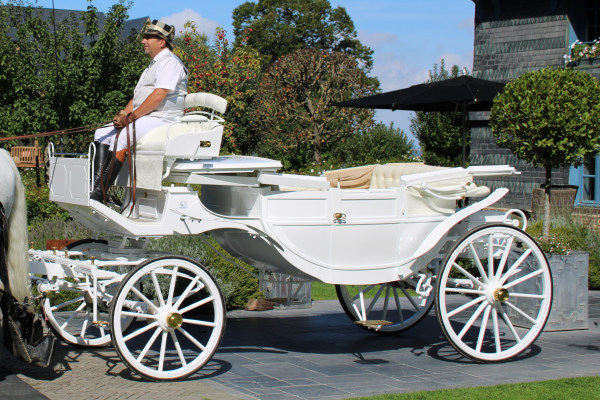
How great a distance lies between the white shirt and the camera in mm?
6098

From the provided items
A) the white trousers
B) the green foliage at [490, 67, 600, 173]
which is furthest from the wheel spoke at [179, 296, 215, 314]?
the green foliage at [490, 67, 600, 173]

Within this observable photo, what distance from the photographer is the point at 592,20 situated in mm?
16953

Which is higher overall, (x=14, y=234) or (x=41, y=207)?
(x=14, y=234)

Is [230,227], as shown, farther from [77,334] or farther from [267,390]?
[77,334]

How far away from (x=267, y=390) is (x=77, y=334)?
2.43m

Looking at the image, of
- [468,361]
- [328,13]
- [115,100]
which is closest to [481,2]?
[115,100]

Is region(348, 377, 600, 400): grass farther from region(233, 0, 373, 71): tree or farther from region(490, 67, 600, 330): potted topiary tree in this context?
region(233, 0, 373, 71): tree

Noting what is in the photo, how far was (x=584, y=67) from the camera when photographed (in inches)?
625

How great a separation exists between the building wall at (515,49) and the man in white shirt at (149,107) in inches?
458

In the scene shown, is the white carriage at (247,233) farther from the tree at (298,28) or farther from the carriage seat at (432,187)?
the tree at (298,28)

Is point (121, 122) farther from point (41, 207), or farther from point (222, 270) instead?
point (41, 207)

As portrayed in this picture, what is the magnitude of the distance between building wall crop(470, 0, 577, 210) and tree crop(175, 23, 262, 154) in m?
8.84

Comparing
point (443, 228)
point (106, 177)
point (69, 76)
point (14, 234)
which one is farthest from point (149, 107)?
point (69, 76)

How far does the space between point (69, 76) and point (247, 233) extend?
14.2 m
